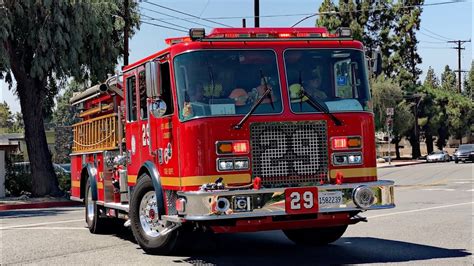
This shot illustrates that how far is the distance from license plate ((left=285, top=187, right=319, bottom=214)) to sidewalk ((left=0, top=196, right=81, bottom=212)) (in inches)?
606

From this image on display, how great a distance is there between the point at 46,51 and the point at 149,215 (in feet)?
46.8

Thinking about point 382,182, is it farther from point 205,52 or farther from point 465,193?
point 465,193

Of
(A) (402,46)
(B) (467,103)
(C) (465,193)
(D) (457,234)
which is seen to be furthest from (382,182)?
(B) (467,103)

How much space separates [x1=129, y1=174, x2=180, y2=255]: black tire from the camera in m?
8.90

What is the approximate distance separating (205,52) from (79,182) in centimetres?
619

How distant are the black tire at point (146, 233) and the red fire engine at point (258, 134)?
2 cm

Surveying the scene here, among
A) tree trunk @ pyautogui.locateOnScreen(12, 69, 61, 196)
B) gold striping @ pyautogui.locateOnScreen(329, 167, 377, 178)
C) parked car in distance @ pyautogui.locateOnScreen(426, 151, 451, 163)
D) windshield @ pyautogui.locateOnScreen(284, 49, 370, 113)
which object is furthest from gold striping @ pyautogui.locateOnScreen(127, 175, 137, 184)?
parked car in distance @ pyautogui.locateOnScreen(426, 151, 451, 163)

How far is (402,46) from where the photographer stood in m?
67.5

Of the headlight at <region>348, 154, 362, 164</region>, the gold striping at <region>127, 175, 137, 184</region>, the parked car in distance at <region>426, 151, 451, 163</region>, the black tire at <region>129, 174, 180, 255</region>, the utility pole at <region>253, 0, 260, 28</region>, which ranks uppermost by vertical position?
the utility pole at <region>253, 0, 260, 28</region>

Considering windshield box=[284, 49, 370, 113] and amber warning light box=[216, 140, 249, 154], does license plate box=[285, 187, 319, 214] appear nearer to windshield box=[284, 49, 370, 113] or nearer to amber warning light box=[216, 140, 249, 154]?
amber warning light box=[216, 140, 249, 154]

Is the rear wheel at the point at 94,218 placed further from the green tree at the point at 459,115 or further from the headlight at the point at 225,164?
the green tree at the point at 459,115

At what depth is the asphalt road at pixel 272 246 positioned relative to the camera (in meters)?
8.88

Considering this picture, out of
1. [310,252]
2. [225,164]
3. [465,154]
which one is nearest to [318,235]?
[310,252]

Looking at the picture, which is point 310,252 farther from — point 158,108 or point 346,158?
point 158,108
